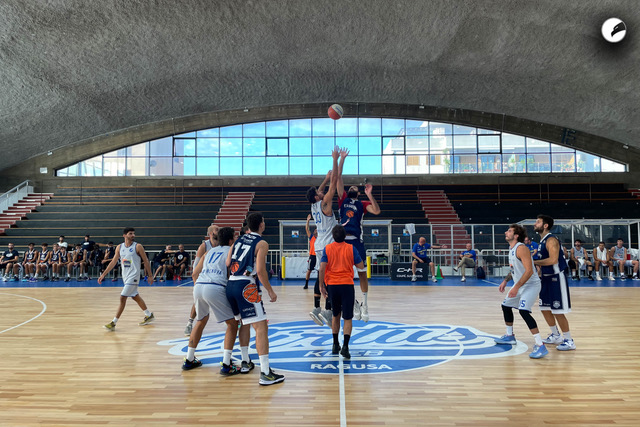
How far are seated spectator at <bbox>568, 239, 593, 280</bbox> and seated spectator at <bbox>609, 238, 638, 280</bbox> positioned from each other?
37.3 inches

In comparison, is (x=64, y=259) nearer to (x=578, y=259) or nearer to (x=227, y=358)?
(x=227, y=358)

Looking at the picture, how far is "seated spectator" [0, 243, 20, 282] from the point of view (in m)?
17.0

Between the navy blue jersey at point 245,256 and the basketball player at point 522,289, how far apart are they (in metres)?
3.02

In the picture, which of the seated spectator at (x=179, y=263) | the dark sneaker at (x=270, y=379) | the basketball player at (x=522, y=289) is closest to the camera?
the dark sneaker at (x=270, y=379)

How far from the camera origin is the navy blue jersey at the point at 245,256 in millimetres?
4449

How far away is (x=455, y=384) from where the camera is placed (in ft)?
14.0

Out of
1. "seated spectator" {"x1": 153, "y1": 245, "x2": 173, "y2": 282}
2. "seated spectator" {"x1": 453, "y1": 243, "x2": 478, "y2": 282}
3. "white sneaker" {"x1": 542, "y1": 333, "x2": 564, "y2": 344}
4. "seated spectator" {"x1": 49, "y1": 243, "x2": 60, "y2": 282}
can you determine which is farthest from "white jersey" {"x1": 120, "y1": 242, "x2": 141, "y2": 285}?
Result: "seated spectator" {"x1": 453, "y1": 243, "x2": 478, "y2": 282}

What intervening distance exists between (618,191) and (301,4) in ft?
69.7

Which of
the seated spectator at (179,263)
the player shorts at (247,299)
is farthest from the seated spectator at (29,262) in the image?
the player shorts at (247,299)

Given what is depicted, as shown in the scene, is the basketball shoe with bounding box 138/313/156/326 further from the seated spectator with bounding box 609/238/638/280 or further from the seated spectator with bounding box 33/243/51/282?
the seated spectator with bounding box 609/238/638/280

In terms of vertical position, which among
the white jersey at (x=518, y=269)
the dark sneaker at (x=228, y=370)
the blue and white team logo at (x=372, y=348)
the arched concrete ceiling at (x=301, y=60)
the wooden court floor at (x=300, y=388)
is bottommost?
the wooden court floor at (x=300, y=388)

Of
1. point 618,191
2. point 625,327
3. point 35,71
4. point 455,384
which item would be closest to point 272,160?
point 35,71

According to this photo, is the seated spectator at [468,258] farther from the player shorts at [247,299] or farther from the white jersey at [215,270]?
the player shorts at [247,299]

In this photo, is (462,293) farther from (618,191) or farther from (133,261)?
(618,191)
